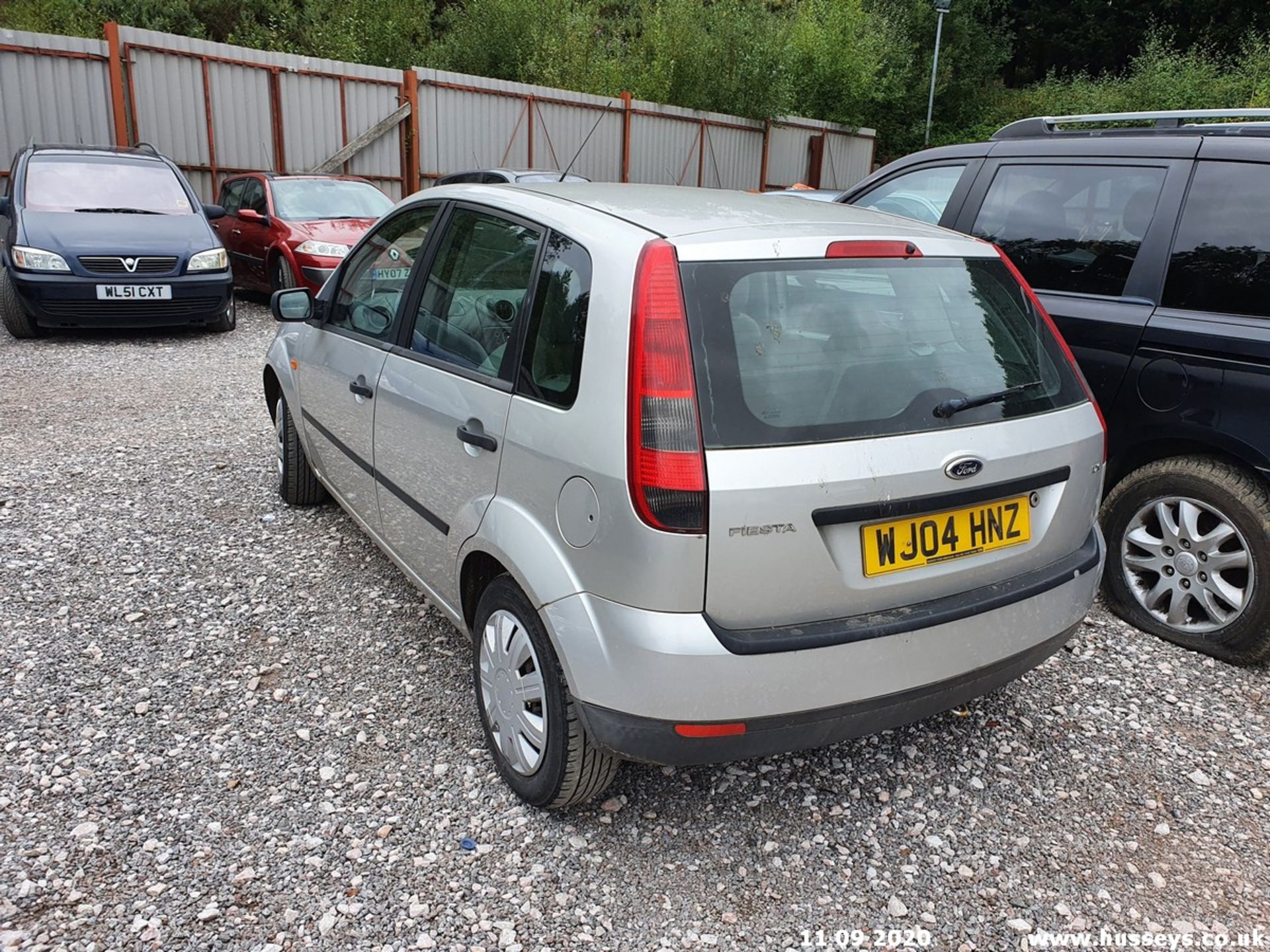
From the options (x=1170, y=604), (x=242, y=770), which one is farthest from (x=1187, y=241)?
(x=242, y=770)

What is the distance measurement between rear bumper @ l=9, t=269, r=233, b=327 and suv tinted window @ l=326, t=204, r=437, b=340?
18.7ft

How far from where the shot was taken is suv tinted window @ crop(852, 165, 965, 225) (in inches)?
179

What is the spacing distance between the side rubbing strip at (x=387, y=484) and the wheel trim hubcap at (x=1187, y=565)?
2.68m

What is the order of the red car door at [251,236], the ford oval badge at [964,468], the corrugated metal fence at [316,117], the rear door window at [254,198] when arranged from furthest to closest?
the corrugated metal fence at [316,117], the rear door window at [254,198], the red car door at [251,236], the ford oval badge at [964,468]

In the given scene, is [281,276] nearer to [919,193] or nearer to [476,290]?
[919,193]

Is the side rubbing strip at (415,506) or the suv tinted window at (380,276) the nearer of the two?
the side rubbing strip at (415,506)

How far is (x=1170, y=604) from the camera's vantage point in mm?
3562

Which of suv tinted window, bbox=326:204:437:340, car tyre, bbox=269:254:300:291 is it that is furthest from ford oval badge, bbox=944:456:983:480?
car tyre, bbox=269:254:300:291

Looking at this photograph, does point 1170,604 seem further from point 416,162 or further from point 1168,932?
point 416,162

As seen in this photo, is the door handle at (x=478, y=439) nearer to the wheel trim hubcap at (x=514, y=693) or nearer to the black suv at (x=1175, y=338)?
the wheel trim hubcap at (x=514, y=693)

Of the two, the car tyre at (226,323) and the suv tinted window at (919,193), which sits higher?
the suv tinted window at (919,193)

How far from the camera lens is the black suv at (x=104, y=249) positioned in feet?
26.7

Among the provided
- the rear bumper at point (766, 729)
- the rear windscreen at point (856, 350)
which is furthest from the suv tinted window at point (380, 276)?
the rear bumper at point (766, 729)

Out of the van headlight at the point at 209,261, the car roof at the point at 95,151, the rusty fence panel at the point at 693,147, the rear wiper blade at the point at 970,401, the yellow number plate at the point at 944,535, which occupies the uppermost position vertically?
the rusty fence panel at the point at 693,147
